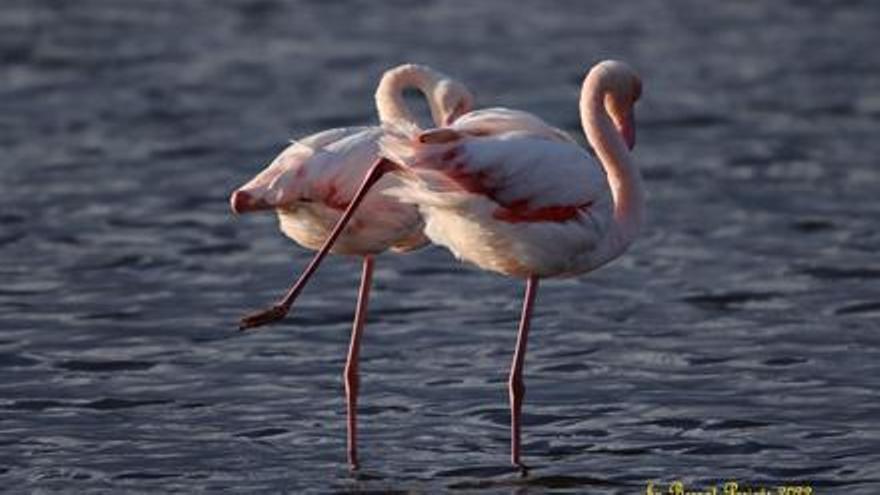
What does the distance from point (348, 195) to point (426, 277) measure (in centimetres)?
385

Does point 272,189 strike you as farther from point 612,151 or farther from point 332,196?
point 612,151

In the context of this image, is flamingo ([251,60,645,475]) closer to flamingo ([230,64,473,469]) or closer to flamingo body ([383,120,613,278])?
flamingo body ([383,120,613,278])

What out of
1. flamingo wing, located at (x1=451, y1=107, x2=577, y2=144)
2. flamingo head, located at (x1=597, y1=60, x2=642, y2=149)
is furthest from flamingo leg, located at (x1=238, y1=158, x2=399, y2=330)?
flamingo head, located at (x1=597, y1=60, x2=642, y2=149)

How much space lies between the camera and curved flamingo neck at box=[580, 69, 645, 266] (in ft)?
28.7

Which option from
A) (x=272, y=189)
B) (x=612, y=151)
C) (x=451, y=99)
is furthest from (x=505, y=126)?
(x=272, y=189)

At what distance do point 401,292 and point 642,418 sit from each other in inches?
109

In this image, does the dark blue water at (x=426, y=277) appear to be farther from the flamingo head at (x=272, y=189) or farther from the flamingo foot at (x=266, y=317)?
the flamingo head at (x=272, y=189)

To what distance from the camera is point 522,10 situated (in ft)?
65.0

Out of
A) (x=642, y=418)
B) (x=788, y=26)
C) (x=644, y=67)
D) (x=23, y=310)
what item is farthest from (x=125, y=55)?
(x=642, y=418)

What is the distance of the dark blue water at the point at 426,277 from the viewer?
9.12 metres

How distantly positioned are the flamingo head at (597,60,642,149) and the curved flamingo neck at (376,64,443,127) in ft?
2.61

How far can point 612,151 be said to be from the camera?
8820 millimetres

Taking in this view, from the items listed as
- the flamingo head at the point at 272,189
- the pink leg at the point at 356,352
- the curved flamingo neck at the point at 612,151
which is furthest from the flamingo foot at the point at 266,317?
the curved flamingo neck at the point at 612,151

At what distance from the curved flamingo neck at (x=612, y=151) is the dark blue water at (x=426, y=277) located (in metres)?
1.04
